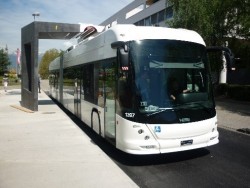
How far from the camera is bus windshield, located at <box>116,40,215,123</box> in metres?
7.53

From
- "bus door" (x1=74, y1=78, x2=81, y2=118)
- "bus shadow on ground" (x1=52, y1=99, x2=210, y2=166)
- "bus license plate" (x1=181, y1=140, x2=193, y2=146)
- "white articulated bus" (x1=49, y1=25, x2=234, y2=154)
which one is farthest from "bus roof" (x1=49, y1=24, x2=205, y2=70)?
"bus door" (x1=74, y1=78, x2=81, y2=118)

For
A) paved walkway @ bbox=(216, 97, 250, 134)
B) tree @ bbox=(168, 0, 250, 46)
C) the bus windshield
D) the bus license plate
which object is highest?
tree @ bbox=(168, 0, 250, 46)

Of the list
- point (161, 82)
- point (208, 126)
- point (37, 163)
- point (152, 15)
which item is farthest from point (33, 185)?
point (152, 15)

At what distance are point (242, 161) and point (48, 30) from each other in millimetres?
13764

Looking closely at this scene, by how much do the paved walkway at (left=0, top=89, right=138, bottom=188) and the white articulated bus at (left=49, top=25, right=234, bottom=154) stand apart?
830 millimetres

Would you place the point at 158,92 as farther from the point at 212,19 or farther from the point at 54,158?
the point at 212,19

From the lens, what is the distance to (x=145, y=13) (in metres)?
56.5

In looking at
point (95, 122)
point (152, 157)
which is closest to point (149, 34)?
point (152, 157)

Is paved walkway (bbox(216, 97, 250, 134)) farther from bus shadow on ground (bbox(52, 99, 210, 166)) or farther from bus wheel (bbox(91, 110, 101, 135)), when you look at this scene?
bus wheel (bbox(91, 110, 101, 135))

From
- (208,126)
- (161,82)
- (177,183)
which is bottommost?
(177,183)

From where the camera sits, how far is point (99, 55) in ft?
33.0

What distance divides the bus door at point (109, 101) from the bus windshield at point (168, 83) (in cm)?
107

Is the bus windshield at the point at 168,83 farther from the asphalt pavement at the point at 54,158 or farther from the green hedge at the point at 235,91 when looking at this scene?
the green hedge at the point at 235,91

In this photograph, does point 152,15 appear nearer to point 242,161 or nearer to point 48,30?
point 48,30
